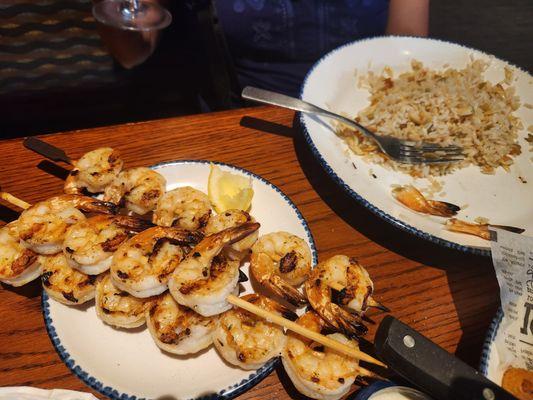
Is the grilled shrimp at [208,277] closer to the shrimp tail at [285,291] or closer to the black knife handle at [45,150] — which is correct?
the shrimp tail at [285,291]

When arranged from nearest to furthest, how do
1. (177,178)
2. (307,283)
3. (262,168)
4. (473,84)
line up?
(307,283), (177,178), (262,168), (473,84)

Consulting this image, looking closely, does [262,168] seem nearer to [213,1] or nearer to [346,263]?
[346,263]

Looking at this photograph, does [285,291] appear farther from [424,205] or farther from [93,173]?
[93,173]

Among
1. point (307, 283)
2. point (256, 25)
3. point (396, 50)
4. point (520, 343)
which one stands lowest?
point (520, 343)

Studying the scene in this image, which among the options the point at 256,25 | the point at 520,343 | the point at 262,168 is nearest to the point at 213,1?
the point at 256,25

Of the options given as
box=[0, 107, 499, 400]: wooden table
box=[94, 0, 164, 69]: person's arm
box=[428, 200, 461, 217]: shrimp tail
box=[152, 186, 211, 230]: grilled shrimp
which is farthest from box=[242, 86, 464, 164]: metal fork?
box=[94, 0, 164, 69]: person's arm

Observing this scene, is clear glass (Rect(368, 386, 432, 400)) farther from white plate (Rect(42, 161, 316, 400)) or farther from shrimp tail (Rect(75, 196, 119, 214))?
shrimp tail (Rect(75, 196, 119, 214))
